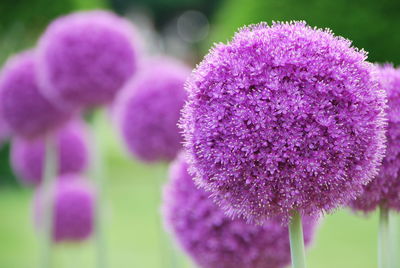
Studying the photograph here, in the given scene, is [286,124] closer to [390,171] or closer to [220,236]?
[390,171]

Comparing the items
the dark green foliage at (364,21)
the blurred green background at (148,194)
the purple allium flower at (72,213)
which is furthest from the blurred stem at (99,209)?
the dark green foliage at (364,21)

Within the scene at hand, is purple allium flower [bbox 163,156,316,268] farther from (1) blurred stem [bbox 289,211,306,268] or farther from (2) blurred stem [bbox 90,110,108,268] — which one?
(2) blurred stem [bbox 90,110,108,268]

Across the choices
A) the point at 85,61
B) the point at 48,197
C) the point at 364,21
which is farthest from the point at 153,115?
the point at 364,21

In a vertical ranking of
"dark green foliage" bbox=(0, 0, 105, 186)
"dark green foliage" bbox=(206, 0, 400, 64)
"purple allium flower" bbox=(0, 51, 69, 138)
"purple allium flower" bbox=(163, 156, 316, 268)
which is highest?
"dark green foliage" bbox=(0, 0, 105, 186)

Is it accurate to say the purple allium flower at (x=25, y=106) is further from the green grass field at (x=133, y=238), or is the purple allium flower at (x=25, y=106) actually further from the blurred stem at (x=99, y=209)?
the green grass field at (x=133, y=238)

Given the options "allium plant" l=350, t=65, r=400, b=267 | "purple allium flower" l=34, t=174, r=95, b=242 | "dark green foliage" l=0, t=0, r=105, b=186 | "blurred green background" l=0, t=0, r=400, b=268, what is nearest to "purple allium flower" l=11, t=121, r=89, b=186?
"purple allium flower" l=34, t=174, r=95, b=242

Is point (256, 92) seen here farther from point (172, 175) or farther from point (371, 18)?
point (371, 18)
